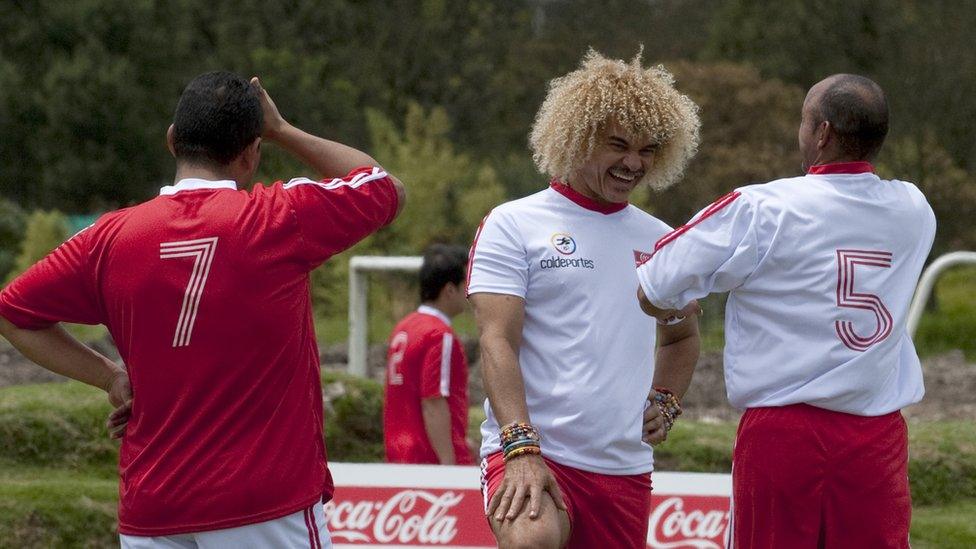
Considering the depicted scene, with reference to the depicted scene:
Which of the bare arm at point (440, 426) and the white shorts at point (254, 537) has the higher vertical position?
the white shorts at point (254, 537)

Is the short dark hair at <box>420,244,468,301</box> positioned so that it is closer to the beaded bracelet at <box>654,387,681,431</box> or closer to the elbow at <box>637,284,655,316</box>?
the beaded bracelet at <box>654,387,681,431</box>

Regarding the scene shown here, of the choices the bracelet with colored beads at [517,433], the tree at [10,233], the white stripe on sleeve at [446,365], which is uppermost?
the bracelet with colored beads at [517,433]

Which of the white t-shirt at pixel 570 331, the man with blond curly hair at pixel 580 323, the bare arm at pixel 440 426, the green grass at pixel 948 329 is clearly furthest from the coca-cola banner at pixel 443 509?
the green grass at pixel 948 329

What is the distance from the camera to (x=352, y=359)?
1211cm

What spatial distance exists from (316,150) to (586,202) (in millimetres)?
938

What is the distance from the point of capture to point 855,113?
4453 millimetres

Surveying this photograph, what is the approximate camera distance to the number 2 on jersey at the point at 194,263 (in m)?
3.99

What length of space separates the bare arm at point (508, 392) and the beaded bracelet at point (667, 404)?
0.55m

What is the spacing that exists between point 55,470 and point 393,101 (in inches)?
1398

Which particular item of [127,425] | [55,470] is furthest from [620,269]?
[55,470]

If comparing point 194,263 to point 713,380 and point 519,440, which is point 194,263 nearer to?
point 519,440

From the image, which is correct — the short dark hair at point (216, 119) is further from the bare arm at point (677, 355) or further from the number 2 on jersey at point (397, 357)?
the number 2 on jersey at point (397, 357)

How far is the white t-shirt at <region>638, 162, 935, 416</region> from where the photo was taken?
434 cm

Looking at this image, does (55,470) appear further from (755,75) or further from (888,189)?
(755,75)
